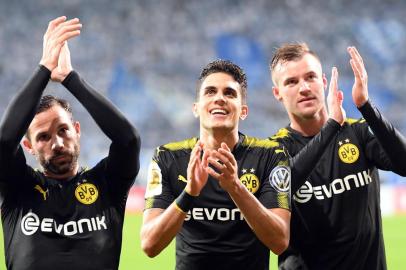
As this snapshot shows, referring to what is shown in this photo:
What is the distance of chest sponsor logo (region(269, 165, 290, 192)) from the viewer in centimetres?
383

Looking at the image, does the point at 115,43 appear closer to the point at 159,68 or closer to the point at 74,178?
the point at 159,68

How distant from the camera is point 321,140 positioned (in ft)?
13.5

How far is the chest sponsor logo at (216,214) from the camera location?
382 cm

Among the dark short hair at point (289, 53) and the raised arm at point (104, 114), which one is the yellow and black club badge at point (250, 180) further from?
the dark short hair at point (289, 53)

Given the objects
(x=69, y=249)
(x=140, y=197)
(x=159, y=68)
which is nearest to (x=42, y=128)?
(x=69, y=249)

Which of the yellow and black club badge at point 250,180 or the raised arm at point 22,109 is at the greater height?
the raised arm at point 22,109

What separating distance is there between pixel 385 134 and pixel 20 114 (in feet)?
6.97

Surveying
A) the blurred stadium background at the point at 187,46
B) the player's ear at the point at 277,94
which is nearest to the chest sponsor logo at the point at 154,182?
the player's ear at the point at 277,94

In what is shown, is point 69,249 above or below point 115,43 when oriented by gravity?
below

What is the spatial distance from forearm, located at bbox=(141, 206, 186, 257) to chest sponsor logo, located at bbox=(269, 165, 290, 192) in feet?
2.06

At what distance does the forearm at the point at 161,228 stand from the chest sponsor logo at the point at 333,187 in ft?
3.28

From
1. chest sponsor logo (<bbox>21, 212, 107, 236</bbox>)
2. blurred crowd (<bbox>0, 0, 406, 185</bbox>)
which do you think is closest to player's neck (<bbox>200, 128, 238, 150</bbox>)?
chest sponsor logo (<bbox>21, 212, 107, 236</bbox>)

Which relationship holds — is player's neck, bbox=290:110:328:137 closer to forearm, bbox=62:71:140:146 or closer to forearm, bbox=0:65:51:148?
forearm, bbox=62:71:140:146

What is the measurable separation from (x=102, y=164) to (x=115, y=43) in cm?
1848
